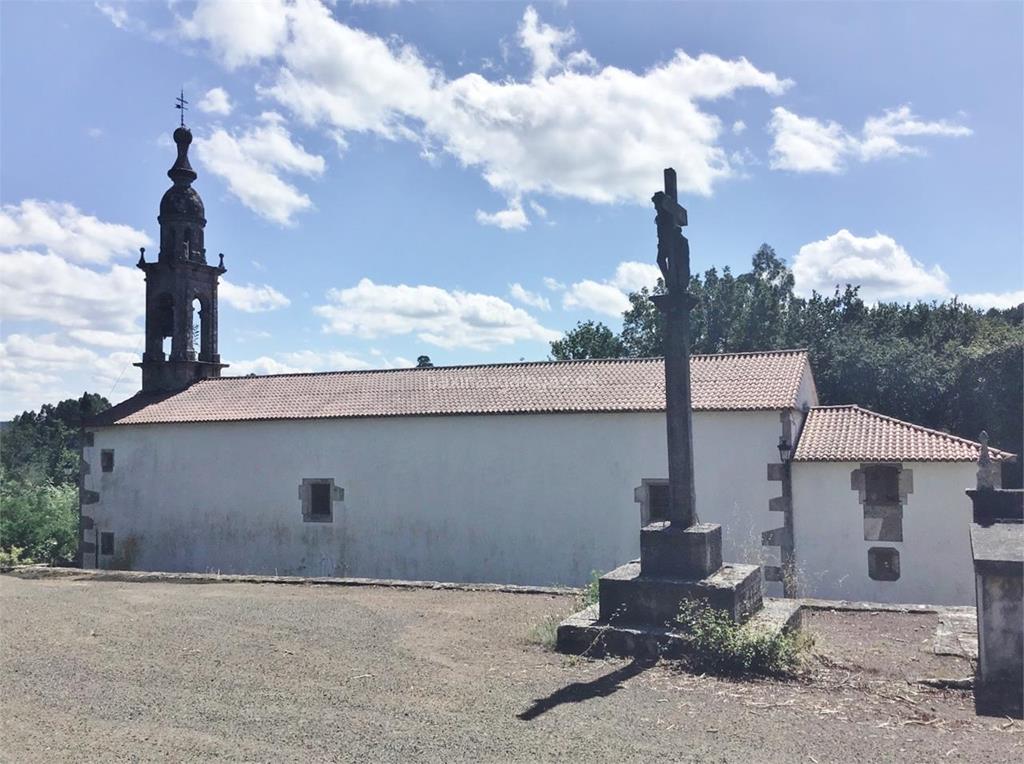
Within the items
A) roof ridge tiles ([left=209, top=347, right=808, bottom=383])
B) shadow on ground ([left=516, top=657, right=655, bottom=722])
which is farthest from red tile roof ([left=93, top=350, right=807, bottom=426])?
shadow on ground ([left=516, top=657, right=655, bottom=722])

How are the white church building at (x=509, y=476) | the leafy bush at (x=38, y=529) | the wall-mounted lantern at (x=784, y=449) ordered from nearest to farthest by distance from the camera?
the white church building at (x=509, y=476) < the wall-mounted lantern at (x=784, y=449) < the leafy bush at (x=38, y=529)

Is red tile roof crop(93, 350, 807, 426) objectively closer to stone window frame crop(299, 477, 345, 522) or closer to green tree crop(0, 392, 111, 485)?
stone window frame crop(299, 477, 345, 522)

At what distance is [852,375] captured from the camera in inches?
1085

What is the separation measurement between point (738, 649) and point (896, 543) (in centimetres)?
883

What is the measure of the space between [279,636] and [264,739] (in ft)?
8.35

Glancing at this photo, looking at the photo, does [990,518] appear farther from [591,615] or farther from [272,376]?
[272,376]

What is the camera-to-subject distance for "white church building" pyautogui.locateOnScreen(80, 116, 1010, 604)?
1297 centimetres

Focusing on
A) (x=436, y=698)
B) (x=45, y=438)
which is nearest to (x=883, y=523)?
(x=436, y=698)

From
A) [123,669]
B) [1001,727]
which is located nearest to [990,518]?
[1001,727]

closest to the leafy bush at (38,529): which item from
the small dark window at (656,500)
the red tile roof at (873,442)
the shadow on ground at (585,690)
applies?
the small dark window at (656,500)

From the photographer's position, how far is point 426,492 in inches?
614

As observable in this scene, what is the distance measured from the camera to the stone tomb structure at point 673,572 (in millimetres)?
6047

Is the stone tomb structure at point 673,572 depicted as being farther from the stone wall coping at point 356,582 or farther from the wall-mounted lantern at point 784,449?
the wall-mounted lantern at point 784,449

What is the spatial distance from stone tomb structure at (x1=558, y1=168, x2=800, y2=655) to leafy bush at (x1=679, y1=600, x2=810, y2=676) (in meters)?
0.16
